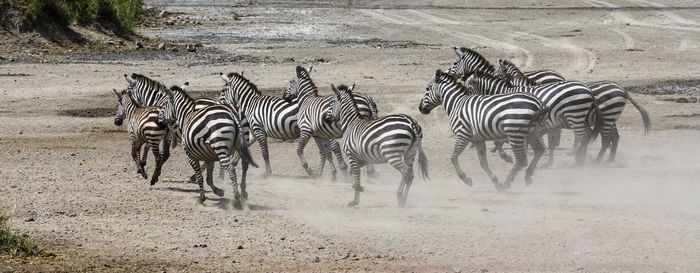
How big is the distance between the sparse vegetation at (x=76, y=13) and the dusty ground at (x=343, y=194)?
7.73 ft

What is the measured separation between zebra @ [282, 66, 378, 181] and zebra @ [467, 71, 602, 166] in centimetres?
230

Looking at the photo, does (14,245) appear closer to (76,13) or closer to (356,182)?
(356,182)

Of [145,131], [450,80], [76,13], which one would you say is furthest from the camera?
[76,13]

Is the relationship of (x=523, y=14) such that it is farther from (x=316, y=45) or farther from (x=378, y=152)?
(x=378, y=152)

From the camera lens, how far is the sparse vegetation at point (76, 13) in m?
32.8

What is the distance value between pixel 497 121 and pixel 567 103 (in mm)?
2143

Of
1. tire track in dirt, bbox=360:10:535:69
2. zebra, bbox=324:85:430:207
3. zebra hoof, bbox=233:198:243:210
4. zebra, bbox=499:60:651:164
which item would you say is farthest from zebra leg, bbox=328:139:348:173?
tire track in dirt, bbox=360:10:535:69

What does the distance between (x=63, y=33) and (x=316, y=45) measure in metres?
8.16

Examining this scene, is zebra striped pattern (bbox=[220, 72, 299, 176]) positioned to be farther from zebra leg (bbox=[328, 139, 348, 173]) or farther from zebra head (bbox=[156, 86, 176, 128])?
zebra head (bbox=[156, 86, 176, 128])

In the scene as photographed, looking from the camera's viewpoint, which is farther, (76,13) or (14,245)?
(76,13)

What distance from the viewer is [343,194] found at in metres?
15.1

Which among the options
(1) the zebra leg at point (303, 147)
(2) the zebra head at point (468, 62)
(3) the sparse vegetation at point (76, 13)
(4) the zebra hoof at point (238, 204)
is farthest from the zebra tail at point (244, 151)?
(3) the sparse vegetation at point (76, 13)

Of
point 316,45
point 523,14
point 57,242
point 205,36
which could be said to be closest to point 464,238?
point 57,242

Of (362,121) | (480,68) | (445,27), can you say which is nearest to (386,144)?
(362,121)
